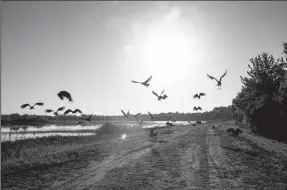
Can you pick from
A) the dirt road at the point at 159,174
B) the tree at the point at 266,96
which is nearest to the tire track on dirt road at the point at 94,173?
the dirt road at the point at 159,174

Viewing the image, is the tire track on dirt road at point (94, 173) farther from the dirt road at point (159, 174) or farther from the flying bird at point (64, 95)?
the flying bird at point (64, 95)

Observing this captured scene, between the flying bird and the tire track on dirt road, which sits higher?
the flying bird

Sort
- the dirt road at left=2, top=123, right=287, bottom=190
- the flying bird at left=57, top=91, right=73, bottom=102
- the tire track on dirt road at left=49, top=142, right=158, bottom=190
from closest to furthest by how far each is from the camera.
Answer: the tire track on dirt road at left=49, top=142, right=158, bottom=190
the dirt road at left=2, top=123, right=287, bottom=190
the flying bird at left=57, top=91, right=73, bottom=102

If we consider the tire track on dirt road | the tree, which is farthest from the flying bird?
the tree

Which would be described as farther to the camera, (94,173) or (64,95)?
(94,173)

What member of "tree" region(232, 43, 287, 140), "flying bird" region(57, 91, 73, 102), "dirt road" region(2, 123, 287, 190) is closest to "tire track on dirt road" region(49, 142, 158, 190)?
"dirt road" region(2, 123, 287, 190)

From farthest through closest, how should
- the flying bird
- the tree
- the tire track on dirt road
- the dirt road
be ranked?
1. the tree
2. the flying bird
3. the dirt road
4. the tire track on dirt road

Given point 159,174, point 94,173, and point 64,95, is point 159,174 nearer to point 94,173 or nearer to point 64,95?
point 94,173

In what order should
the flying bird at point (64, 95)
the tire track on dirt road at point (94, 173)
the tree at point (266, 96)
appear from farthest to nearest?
the tree at point (266, 96) < the flying bird at point (64, 95) < the tire track on dirt road at point (94, 173)

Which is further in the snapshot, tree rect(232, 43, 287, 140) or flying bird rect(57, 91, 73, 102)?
tree rect(232, 43, 287, 140)

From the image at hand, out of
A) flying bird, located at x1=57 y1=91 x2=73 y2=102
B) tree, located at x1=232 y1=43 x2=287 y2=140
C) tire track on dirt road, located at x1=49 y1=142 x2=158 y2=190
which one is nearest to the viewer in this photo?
tire track on dirt road, located at x1=49 y1=142 x2=158 y2=190

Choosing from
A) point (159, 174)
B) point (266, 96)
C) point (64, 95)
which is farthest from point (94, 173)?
point (266, 96)

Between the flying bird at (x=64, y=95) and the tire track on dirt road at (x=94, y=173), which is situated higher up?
the flying bird at (x=64, y=95)

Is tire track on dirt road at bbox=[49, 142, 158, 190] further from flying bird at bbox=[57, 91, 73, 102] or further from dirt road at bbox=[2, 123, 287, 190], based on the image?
flying bird at bbox=[57, 91, 73, 102]
